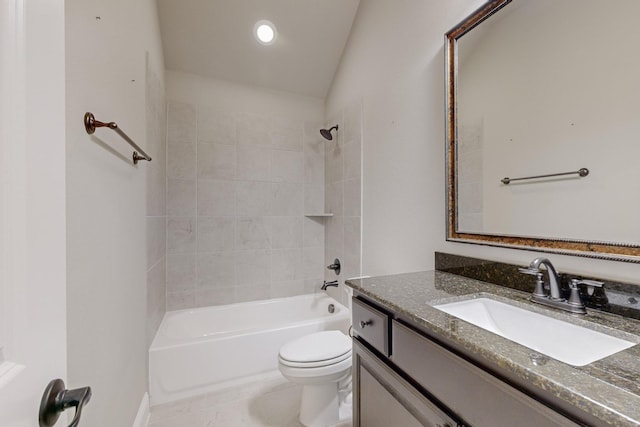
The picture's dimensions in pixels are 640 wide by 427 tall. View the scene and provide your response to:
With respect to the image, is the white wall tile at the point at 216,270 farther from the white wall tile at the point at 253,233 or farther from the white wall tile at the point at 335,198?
the white wall tile at the point at 335,198

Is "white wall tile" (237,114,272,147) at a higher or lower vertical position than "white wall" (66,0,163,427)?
higher

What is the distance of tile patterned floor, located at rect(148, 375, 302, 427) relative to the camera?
1.58 metres

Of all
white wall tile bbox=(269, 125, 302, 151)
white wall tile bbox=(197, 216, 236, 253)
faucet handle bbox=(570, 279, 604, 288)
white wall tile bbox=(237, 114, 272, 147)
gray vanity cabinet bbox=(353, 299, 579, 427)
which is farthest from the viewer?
white wall tile bbox=(269, 125, 302, 151)

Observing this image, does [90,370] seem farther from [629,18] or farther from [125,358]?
[629,18]

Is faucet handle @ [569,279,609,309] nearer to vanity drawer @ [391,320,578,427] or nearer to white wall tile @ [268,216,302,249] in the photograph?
vanity drawer @ [391,320,578,427]

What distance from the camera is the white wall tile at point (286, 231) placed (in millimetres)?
2609

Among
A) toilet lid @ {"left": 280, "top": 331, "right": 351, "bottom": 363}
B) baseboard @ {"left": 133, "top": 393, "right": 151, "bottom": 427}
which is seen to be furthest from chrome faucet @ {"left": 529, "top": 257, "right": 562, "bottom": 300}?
baseboard @ {"left": 133, "top": 393, "right": 151, "bottom": 427}

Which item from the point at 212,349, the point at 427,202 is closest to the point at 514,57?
the point at 427,202

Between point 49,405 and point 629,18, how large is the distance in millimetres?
1584

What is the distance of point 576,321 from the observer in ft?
2.44

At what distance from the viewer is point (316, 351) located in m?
1.54

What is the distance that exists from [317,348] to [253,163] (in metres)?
1.66

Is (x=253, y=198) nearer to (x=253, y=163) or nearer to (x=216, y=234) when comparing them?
(x=253, y=163)

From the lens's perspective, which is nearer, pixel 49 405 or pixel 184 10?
pixel 49 405
